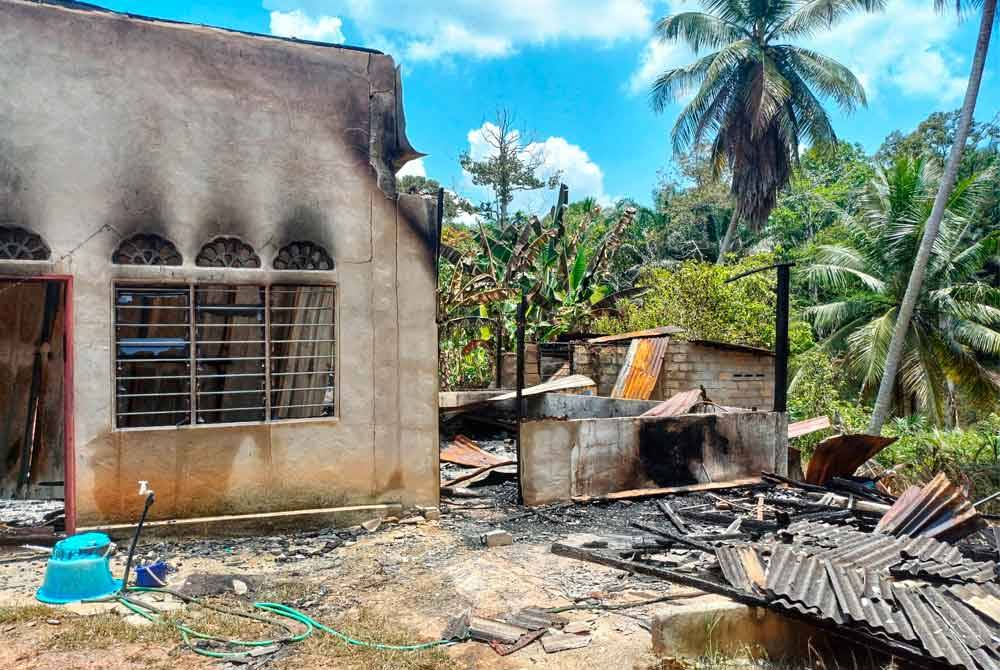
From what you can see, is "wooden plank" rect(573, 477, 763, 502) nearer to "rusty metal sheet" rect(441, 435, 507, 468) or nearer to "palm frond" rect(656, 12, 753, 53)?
"rusty metal sheet" rect(441, 435, 507, 468)

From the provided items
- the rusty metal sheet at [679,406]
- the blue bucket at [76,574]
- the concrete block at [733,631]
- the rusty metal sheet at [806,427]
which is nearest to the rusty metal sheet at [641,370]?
the rusty metal sheet at [679,406]

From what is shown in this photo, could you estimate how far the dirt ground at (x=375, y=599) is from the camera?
4.50 meters

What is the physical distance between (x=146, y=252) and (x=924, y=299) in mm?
18147

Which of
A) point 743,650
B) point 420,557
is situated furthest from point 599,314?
point 743,650

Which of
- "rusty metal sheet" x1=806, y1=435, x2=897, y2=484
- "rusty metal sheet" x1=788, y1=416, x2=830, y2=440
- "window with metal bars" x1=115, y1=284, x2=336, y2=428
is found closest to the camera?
"window with metal bars" x1=115, y1=284, x2=336, y2=428

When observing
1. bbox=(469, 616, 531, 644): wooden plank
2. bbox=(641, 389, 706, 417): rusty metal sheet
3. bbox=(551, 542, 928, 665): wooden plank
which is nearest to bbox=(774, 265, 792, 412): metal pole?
bbox=(641, 389, 706, 417): rusty metal sheet

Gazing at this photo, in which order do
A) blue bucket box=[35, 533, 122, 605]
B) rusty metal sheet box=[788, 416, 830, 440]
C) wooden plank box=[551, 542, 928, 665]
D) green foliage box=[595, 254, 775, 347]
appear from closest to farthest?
wooden plank box=[551, 542, 928, 665] → blue bucket box=[35, 533, 122, 605] → rusty metal sheet box=[788, 416, 830, 440] → green foliage box=[595, 254, 775, 347]

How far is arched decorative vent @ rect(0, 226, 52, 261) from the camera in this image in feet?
21.3

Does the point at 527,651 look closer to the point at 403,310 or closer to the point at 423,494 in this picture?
the point at 423,494

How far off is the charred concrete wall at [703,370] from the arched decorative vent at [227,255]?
334 inches

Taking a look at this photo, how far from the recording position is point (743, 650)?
4.92m

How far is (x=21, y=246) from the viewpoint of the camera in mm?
6535

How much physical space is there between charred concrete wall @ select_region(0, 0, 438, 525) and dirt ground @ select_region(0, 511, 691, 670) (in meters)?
0.70

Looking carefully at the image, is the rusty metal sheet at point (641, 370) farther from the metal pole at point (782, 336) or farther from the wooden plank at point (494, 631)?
the wooden plank at point (494, 631)
